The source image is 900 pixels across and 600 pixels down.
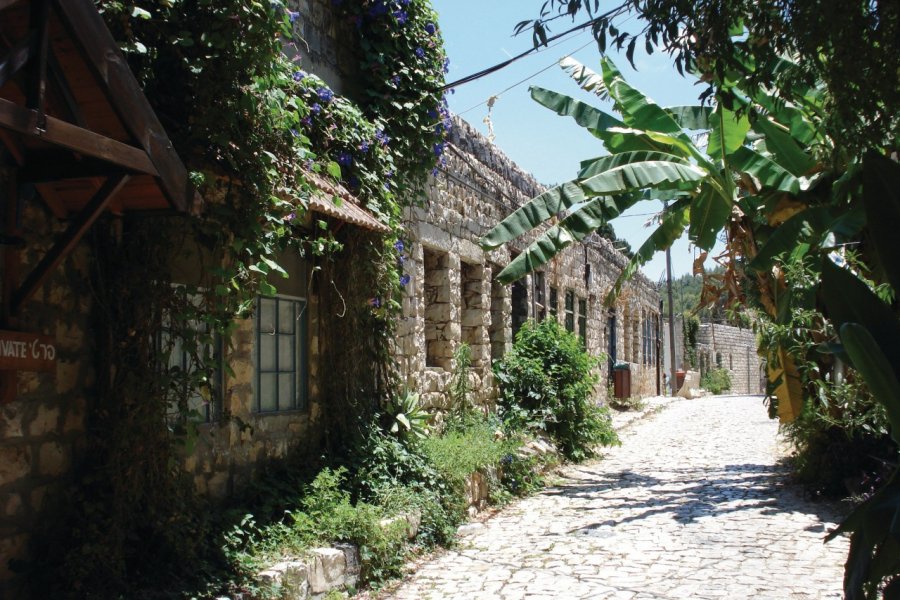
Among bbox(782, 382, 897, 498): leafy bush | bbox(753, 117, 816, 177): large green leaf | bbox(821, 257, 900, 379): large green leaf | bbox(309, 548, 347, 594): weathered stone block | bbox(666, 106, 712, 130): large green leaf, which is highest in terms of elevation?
bbox(666, 106, 712, 130): large green leaf

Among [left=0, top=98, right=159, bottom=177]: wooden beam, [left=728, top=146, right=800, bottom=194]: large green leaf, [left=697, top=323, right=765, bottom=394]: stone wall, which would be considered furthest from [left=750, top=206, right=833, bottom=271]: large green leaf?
[left=697, top=323, right=765, bottom=394]: stone wall

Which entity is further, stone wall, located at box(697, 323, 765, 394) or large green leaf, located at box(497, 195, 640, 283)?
stone wall, located at box(697, 323, 765, 394)

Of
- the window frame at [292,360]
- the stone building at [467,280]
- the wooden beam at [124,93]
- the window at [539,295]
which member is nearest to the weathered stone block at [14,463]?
the wooden beam at [124,93]

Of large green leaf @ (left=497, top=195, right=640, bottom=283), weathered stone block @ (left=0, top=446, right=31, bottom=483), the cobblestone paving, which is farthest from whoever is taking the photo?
large green leaf @ (left=497, top=195, right=640, bottom=283)

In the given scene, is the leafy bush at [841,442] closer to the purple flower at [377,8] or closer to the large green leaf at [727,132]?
the large green leaf at [727,132]

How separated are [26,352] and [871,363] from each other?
3875mm

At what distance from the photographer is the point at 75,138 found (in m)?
3.71

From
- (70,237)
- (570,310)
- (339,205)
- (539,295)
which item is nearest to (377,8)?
(339,205)

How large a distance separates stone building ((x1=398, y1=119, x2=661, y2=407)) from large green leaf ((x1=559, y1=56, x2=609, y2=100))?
147cm

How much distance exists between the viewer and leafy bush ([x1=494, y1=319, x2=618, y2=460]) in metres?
11.7

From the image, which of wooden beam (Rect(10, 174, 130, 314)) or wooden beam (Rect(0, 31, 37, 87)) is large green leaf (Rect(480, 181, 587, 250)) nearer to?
wooden beam (Rect(10, 174, 130, 314))

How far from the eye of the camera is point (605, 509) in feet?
28.6

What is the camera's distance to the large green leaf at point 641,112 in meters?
9.70

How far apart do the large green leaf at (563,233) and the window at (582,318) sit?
722cm
